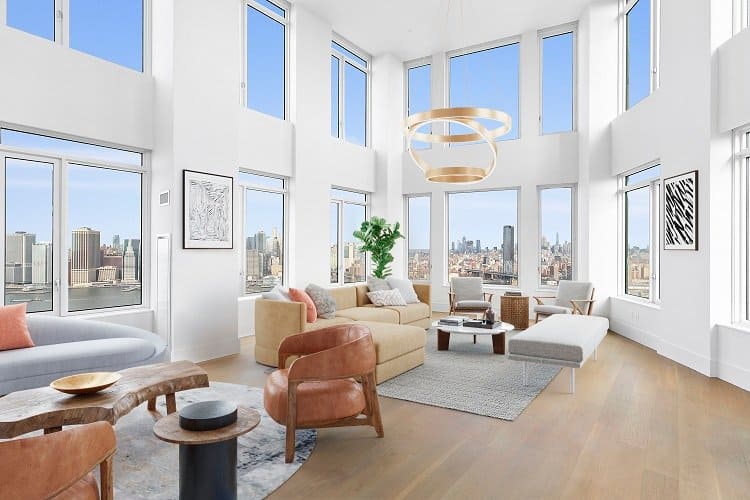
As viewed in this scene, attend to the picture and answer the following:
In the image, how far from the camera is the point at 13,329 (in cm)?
418

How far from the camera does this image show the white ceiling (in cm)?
820

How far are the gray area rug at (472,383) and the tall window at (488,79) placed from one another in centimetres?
542

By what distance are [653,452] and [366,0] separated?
765 centimetres

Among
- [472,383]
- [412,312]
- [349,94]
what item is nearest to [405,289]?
[412,312]

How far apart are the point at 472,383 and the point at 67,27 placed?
18.7 ft

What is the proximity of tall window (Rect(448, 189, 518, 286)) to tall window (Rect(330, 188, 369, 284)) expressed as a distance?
6.28 feet

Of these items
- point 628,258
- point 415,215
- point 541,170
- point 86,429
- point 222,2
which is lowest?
point 86,429

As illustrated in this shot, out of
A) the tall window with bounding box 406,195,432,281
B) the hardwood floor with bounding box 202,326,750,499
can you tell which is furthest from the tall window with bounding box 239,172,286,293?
the hardwood floor with bounding box 202,326,750,499

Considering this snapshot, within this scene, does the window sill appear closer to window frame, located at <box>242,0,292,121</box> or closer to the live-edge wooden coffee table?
the live-edge wooden coffee table

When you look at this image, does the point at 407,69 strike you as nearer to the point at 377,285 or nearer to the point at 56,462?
the point at 377,285

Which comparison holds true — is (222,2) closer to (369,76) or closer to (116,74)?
(116,74)

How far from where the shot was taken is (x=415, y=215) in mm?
10805

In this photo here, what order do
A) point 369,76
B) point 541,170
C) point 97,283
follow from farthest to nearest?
point 369,76, point 541,170, point 97,283

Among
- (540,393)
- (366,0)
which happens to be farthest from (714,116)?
(366,0)
